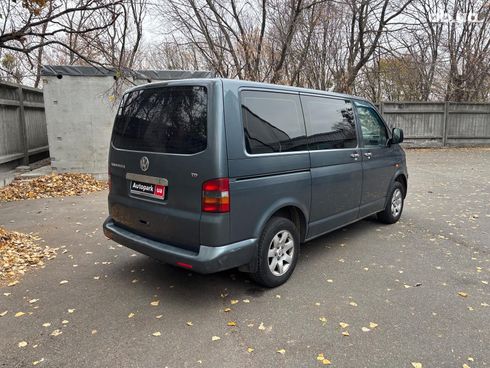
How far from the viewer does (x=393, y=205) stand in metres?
5.77

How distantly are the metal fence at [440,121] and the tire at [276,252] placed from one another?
14.4 meters

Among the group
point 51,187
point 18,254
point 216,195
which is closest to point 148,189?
point 216,195

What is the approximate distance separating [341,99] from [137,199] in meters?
2.81

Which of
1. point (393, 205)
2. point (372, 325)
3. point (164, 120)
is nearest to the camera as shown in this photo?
point (372, 325)

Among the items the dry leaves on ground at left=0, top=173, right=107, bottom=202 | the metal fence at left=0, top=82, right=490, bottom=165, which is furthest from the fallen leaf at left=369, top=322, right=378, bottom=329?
the metal fence at left=0, top=82, right=490, bottom=165

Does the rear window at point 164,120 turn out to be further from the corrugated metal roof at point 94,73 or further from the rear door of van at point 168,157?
the corrugated metal roof at point 94,73

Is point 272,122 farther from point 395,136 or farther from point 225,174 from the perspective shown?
point 395,136

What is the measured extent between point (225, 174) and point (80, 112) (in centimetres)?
775

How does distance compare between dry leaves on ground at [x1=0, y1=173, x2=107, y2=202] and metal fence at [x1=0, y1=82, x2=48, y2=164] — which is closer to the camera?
dry leaves on ground at [x1=0, y1=173, x2=107, y2=202]

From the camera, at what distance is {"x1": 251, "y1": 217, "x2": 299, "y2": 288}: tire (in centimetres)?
342

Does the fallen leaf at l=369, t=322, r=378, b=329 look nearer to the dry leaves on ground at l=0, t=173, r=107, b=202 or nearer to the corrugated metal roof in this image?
the dry leaves on ground at l=0, t=173, r=107, b=202

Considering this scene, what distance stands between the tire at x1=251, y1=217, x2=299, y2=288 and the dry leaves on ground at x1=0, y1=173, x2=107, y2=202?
606 cm

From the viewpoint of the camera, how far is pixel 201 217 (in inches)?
120

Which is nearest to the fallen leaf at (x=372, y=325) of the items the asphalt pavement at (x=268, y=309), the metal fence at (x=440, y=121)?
the asphalt pavement at (x=268, y=309)
